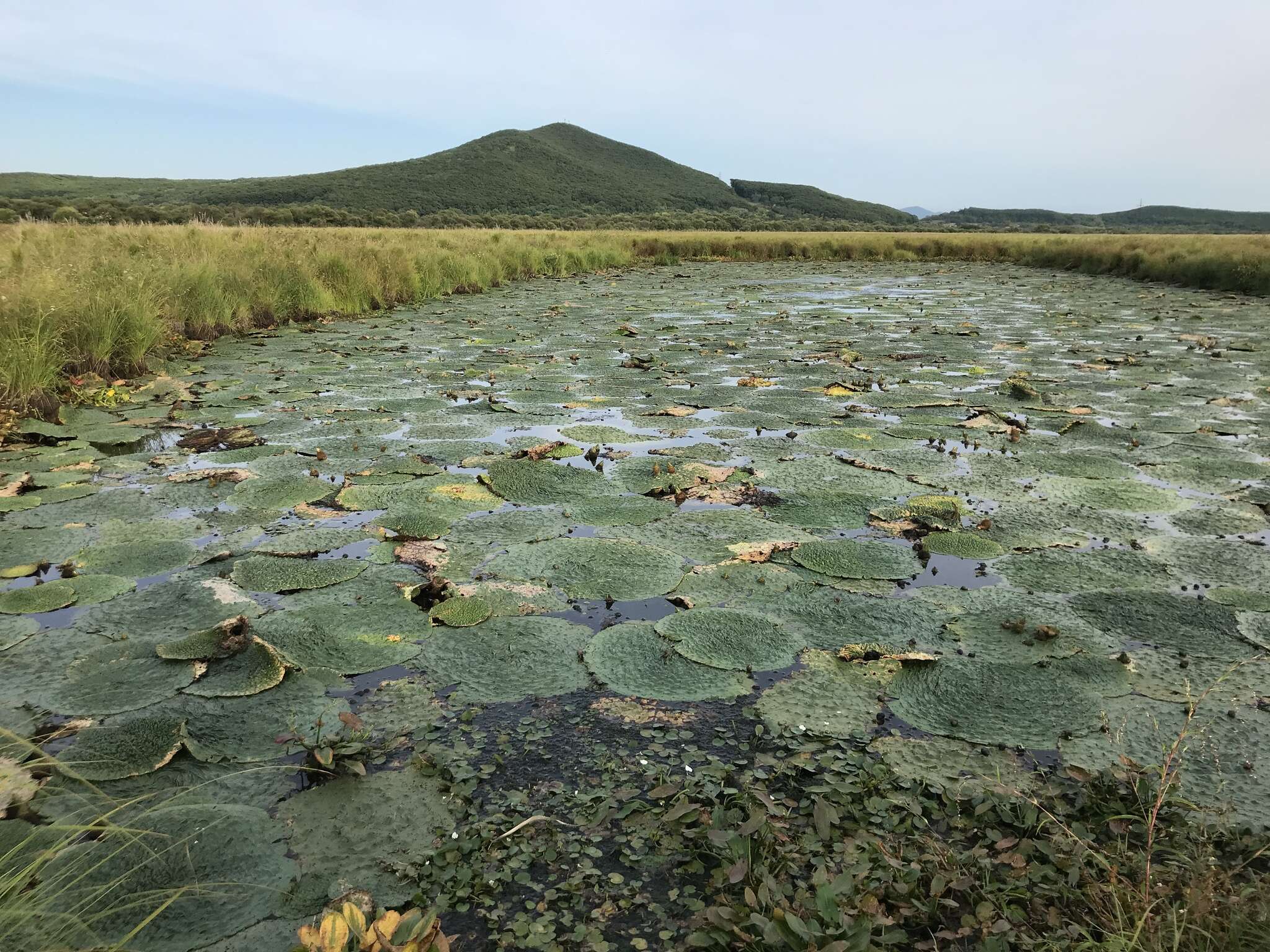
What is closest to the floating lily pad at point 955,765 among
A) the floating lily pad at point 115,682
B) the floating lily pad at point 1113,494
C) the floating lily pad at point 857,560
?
the floating lily pad at point 857,560

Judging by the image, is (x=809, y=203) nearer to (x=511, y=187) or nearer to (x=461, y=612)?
(x=511, y=187)

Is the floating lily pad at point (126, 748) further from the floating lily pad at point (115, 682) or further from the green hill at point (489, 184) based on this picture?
the green hill at point (489, 184)

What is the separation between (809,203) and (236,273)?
8674cm

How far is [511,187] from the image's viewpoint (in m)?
72.4

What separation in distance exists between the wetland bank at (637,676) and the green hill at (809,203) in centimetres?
8077

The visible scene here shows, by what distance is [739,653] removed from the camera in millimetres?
2229

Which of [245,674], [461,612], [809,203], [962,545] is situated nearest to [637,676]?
[461,612]

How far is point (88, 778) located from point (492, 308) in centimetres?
1005

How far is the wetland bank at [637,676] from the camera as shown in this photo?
1371 millimetres

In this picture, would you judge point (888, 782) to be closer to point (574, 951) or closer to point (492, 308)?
point (574, 951)

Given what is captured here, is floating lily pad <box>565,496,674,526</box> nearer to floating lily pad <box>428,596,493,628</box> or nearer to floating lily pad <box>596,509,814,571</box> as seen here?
floating lily pad <box>596,509,814,571</box>

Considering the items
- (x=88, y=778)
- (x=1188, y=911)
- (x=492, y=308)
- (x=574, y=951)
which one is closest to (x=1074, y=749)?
(x=1188, y=911)

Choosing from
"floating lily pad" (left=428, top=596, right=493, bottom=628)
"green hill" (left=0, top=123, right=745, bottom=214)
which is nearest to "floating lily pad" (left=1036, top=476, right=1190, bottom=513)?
"floating lily pad" (left=428, top=596, right=493, bottom=628)

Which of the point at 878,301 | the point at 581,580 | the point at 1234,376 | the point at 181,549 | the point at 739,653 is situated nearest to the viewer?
the point at 739,653
